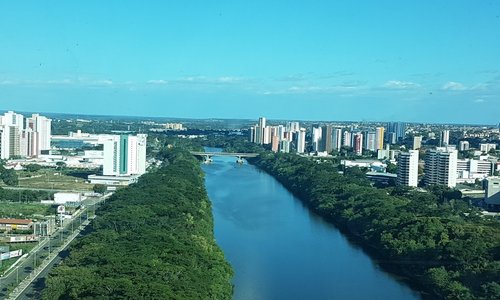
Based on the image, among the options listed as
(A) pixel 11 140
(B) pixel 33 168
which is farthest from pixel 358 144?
(B) pixel 33 168

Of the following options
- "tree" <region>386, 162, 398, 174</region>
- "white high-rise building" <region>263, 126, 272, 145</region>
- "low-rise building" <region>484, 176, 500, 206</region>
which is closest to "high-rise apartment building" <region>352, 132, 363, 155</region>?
"white high-rise building" <region>263, 126, 272, 145</region>

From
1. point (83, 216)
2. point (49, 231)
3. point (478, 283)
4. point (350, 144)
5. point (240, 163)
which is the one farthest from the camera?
point (350, 144)

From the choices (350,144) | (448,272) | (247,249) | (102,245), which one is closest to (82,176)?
(247,249)

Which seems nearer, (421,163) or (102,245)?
(102,245)

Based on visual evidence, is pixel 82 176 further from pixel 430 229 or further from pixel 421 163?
pixel 430 229

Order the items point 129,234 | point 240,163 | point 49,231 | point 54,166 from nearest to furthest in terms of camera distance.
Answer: point 129,234 < point 49,231 < point 54,166 < point 240,163
